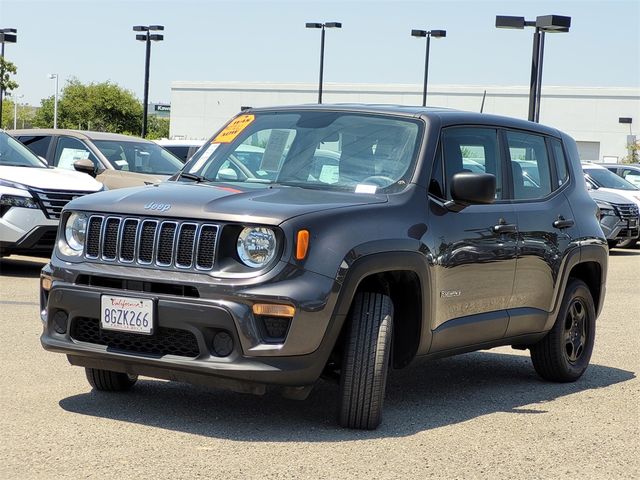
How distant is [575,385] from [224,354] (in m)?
3.23

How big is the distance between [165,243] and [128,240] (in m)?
0.23

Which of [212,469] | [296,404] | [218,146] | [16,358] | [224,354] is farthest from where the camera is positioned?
[16,358]

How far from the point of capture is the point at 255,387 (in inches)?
228

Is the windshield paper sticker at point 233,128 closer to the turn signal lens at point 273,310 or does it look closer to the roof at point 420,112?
the roof at point 420,112

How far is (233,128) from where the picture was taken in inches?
297

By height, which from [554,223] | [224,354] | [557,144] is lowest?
[224,354]

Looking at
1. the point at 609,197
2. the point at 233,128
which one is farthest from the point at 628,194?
the point at 233,128

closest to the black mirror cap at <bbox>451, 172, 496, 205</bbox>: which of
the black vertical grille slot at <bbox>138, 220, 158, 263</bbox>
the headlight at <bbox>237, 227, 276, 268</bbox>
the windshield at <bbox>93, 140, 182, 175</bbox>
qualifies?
the headlight at <bbox>237, 227, 276, 268</bbox>

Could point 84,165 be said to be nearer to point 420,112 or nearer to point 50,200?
point 50,200

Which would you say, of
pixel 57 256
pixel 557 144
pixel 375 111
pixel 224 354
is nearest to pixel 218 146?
pixel 375 111

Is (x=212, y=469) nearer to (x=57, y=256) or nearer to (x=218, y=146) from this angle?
(x=57, y=256)

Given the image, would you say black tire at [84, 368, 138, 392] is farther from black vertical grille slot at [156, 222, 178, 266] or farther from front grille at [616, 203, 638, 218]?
front grille at [616, 203, 638, 218]

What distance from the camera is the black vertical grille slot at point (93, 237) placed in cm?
614

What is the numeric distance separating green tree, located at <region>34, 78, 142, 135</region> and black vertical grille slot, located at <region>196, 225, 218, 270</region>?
253 ft
